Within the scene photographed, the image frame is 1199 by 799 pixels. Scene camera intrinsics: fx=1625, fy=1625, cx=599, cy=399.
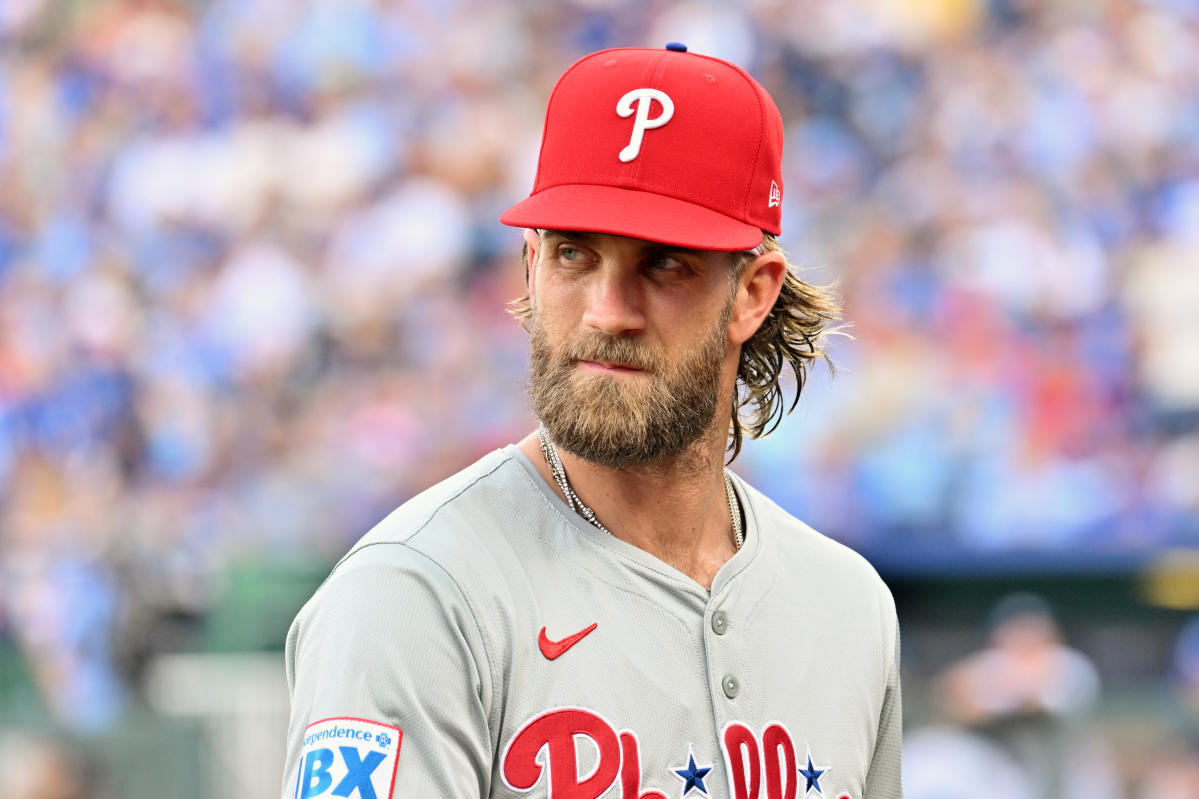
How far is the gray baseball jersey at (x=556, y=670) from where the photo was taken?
1.74m

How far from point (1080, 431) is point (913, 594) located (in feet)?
4.01

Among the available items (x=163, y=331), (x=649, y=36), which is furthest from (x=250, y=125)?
(x=649, y=36)

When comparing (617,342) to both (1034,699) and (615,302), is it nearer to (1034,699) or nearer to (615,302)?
(615,302)

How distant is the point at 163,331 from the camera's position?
880 cm

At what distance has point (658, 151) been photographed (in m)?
2.03

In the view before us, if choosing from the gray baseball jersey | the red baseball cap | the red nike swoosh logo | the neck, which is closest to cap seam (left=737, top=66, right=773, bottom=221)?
the red baseball cap

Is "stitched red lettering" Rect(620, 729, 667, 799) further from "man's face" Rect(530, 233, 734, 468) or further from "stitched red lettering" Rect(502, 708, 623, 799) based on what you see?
"man's face" Rect(530, 233, 734, 468)

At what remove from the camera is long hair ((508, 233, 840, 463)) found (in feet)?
8.06

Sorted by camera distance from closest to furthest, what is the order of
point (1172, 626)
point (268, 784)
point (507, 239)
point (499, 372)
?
point (268, 784)
point (1172, 626)
point (499, 372)
point (507, 239)

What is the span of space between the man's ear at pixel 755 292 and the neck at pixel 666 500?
152 mm

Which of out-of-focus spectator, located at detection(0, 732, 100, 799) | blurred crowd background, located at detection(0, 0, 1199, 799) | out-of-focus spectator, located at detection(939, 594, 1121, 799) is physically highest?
blurred crowd background, located at detection(0, 0, 1199, 799)

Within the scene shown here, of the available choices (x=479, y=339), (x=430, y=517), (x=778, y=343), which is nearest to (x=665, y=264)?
(x=430, y=517)

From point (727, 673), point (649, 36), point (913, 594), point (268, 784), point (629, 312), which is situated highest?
point (649, 36)

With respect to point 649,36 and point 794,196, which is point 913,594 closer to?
point 794,196
